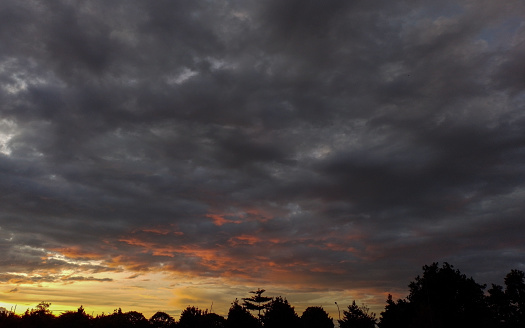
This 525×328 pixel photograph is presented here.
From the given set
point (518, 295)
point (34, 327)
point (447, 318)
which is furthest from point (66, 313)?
point (518, 295)

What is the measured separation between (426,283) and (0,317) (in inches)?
2704

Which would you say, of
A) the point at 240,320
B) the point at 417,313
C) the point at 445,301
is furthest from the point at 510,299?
the point at 240,320

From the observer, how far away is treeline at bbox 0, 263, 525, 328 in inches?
2045

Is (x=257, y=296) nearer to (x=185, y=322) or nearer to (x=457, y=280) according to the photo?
(x=185, y=322)

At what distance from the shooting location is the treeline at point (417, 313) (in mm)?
51938

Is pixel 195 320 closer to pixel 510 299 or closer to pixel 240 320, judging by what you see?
pixel 240 320

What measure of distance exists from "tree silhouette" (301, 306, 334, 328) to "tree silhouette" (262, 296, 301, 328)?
49.0ft

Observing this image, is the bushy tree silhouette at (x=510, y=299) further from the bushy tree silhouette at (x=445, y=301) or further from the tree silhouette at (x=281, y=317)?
the tree silhouette at (x=281, y=317)

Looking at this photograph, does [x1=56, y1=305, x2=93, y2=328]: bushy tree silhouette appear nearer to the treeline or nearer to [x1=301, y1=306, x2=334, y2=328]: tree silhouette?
the treeline

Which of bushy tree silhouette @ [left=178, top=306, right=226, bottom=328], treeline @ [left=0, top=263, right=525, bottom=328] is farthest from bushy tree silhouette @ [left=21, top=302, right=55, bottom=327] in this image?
bushy tree silhouette @ [left=178, top=306, right=226, bottom=328]

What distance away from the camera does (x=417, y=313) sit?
51625mm

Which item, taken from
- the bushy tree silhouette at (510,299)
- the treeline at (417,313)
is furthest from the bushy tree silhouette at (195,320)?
the bushy tree silhouette at (510,299)

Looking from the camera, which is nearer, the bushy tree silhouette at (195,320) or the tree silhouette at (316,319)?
the bushy tree silhouette at (195,320)

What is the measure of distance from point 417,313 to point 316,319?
147ft
